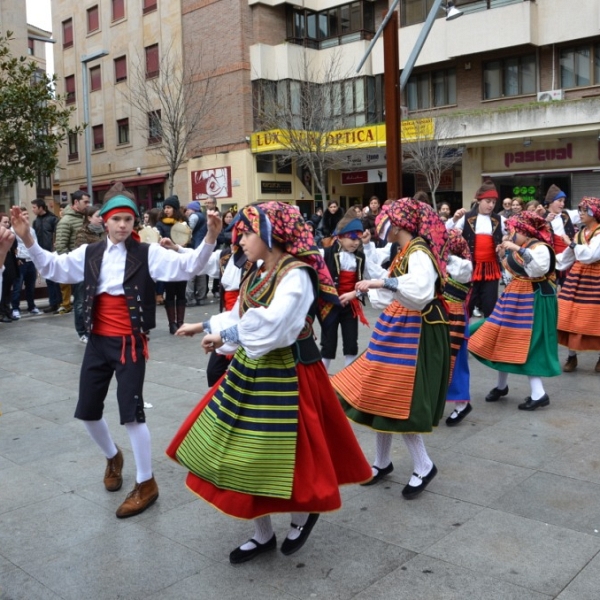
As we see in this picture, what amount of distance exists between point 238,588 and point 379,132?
24441mm

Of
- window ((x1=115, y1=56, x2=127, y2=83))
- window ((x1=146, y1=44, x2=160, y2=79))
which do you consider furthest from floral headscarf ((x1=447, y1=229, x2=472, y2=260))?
window ((x1=115, y1=56, x2=127, y2=83))

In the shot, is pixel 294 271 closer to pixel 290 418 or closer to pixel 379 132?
pixel 290 418

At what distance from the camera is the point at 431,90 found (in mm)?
27906

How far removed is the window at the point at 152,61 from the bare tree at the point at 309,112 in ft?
18.9

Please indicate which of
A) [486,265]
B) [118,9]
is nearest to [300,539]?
[486,265]

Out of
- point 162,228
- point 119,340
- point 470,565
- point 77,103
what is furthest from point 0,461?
point 77,103

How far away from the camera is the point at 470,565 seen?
3592mm

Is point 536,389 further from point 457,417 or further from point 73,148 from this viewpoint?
point 73,148

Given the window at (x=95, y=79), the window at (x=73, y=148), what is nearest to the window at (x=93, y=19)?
the window at (x=95, y=79)

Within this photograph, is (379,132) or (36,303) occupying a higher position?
(379,132)

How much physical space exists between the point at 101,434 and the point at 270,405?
162 cm

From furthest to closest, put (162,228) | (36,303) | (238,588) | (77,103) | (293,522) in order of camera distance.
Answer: (77,103) → (36,303) → (162,228) → (293,522) → (238,588)

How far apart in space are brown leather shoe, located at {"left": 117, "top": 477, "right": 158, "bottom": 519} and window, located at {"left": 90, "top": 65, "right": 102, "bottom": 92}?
115ft

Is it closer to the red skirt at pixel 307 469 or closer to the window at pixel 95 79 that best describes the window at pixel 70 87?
the window at pixel 95 79
